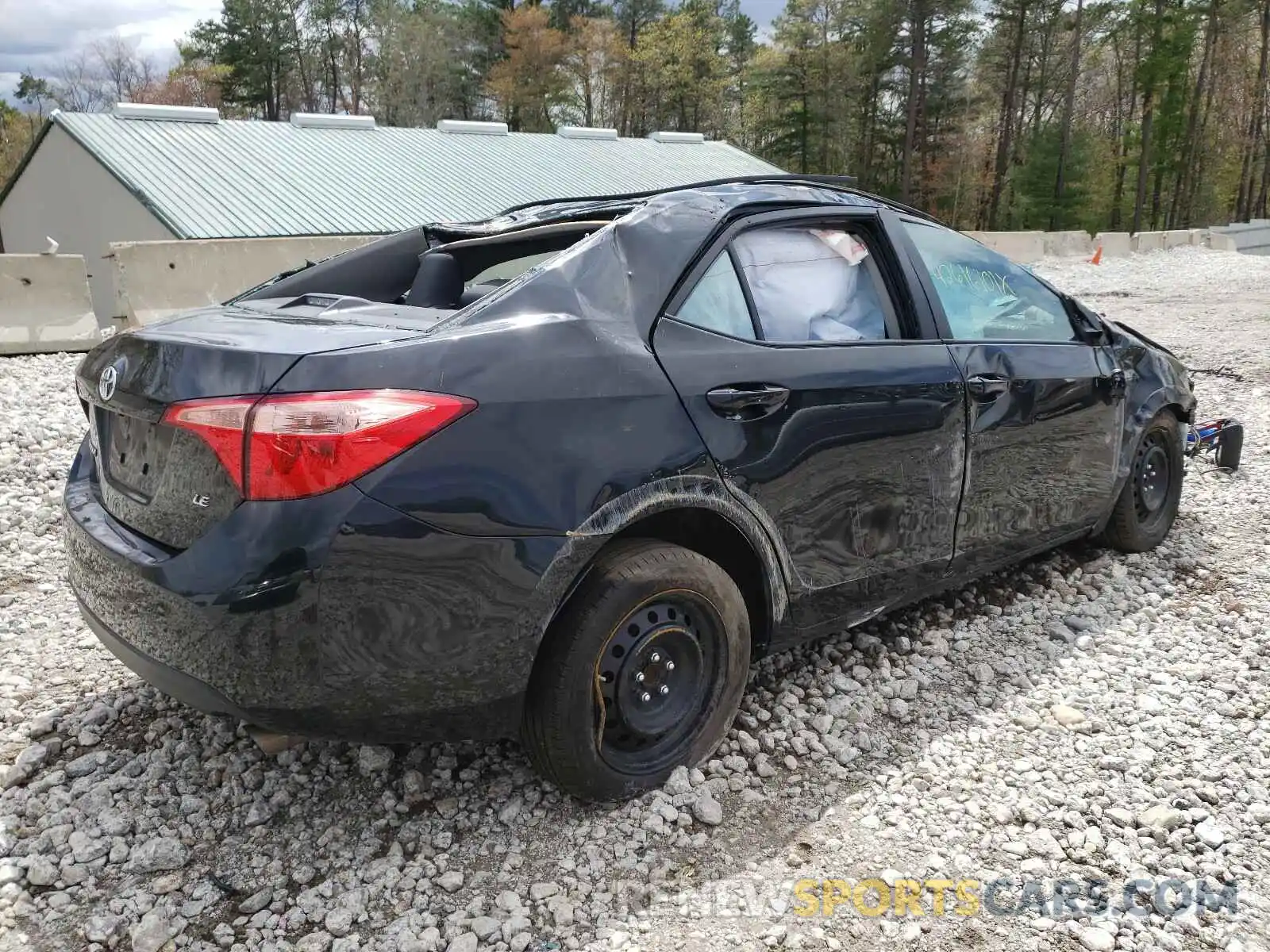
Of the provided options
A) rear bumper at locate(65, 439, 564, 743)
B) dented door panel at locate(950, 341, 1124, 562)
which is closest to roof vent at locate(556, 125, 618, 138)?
dented door panel at locate(950, 341, 1124, 562)

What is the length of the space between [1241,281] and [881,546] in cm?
2079

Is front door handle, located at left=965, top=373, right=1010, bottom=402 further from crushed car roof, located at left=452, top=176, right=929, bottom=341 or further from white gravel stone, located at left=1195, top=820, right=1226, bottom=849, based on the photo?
white gravel stone, located at left=1195, top=820, right=1226, bottom=849

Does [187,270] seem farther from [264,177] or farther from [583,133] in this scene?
[583,133]

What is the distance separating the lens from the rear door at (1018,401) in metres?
3.39

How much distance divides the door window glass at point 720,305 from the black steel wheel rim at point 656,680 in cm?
76

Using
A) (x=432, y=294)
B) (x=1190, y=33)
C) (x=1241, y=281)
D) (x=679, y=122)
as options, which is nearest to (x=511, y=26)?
(x=679, y=122)

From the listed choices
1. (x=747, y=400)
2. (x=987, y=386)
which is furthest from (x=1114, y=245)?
(x=747, y=400)

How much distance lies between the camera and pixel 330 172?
80.0 ft

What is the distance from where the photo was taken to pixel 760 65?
5969 cm

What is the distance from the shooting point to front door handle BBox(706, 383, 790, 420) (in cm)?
256

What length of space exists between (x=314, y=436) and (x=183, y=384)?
1.45ft

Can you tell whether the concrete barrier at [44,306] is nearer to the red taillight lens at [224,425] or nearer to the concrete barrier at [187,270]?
the concrete barrier at [187,270]

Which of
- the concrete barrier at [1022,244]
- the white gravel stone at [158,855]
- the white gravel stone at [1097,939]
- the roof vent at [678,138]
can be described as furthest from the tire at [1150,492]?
the roof vent at [678,138]

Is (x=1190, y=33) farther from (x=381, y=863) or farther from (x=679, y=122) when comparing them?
(x=381, y=863)
